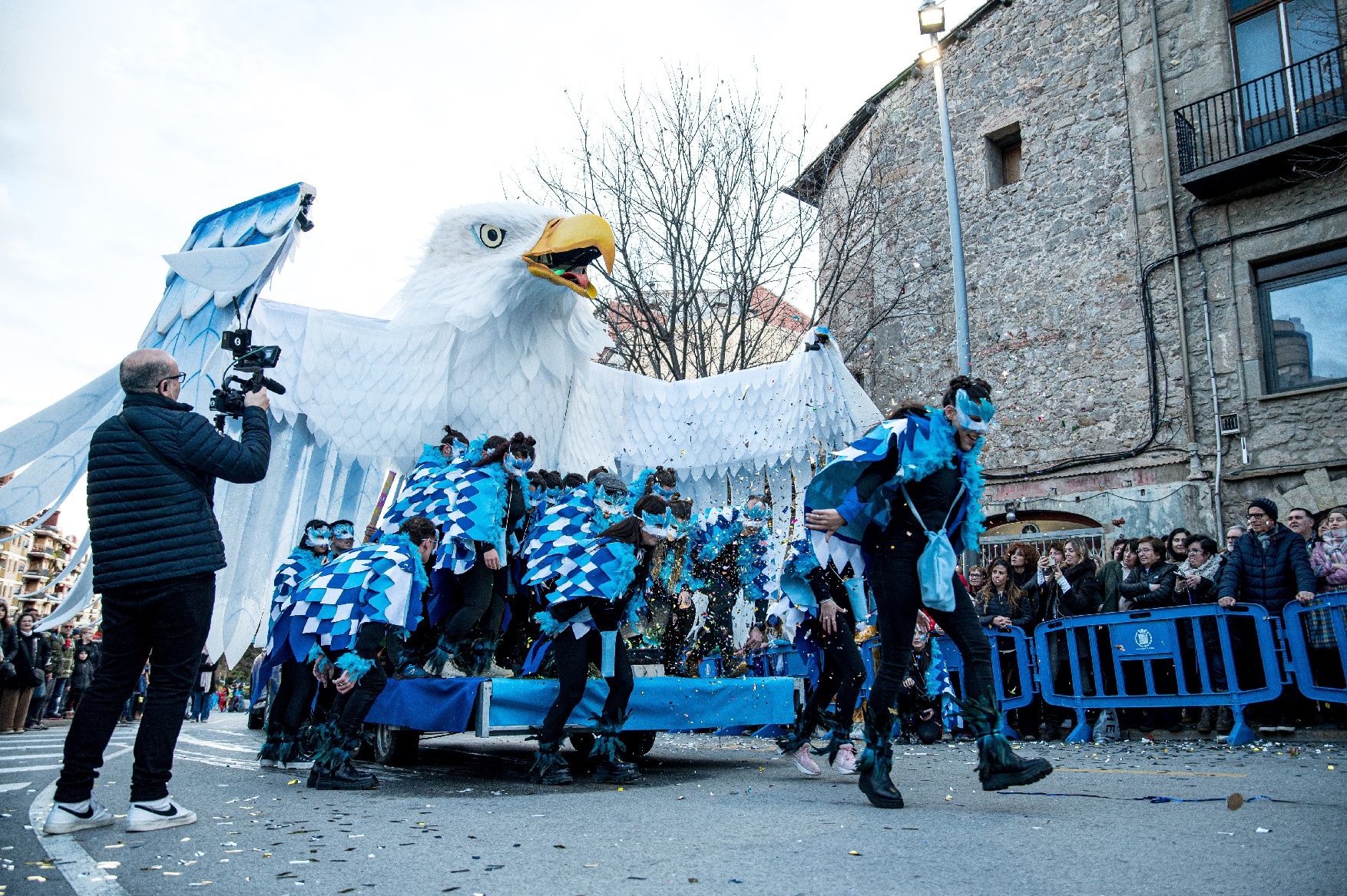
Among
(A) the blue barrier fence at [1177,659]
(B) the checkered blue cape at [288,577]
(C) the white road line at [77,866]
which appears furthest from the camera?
(A) the blue barrier fence at [1177,659]

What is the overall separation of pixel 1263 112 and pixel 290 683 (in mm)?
12679

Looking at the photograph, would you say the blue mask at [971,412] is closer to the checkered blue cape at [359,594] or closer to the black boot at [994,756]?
the black boot at [994,756]

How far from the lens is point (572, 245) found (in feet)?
21.9

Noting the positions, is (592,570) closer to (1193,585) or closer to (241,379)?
(241,379)

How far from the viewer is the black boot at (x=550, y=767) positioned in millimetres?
4824

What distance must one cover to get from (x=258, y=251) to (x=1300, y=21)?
12606mm

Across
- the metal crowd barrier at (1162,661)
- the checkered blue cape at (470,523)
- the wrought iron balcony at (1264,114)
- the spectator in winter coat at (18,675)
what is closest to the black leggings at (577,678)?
the checkered blue cape at (470,523)

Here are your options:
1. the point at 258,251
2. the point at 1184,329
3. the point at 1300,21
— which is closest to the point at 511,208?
the point at 258,251

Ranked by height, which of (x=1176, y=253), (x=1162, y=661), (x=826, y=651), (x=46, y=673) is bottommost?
(x=46, y=673)

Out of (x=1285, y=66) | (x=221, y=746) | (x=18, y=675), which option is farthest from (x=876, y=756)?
(x=1285, y=66)

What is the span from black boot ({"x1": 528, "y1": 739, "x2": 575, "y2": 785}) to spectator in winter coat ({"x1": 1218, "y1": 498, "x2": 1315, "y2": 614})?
4.56 meters

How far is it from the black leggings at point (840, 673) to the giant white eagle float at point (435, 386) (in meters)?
2.48

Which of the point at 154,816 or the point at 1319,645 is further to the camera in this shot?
the point at 1319,645

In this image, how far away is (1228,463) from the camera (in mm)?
11859
